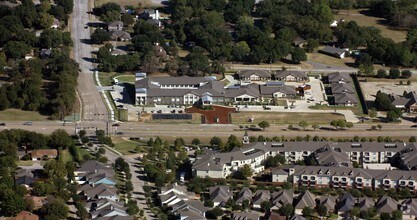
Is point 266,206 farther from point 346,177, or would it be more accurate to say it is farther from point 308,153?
point 308,153

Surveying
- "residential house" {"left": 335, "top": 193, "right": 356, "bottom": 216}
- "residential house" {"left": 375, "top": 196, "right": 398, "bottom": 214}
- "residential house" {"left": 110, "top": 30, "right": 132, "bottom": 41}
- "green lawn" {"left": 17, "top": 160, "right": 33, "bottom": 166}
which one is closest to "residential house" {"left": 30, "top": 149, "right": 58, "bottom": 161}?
"green lawn" {"left": 17, "top": 160, "right": 33, "bottom": 166}

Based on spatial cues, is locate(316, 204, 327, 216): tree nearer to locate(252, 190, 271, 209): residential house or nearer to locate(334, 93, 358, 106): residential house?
locate(252, 190, 271, 209): residential house

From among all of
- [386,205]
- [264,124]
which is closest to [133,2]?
[264,124]

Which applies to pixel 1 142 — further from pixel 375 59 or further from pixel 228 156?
pixel 375 59

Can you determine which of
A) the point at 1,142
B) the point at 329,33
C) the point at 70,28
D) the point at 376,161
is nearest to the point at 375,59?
the point at 329,33

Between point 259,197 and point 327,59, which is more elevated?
point 327,59

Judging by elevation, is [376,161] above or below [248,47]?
below
